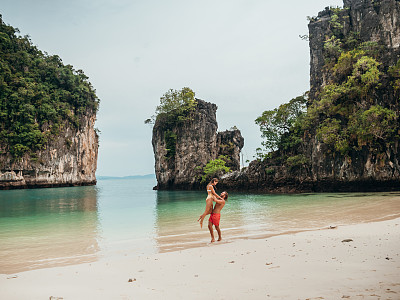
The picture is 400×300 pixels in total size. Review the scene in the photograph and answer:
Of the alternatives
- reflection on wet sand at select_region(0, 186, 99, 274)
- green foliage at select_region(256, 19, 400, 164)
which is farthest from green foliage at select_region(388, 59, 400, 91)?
reflection on wet sand at select_region(0, 186, 99, 274)

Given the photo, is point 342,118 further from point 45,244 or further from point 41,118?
point 41,118

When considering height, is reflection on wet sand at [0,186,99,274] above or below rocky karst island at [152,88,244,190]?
below

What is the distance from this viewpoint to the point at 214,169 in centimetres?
3375

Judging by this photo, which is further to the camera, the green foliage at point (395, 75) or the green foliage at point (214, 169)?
the green foliage at point (214, 169)

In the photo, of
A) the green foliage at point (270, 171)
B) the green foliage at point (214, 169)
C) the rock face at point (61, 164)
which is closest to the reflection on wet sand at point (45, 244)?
the green foliage at point (270, 171)

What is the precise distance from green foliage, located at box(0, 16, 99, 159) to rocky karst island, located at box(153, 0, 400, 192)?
3227 centimetres

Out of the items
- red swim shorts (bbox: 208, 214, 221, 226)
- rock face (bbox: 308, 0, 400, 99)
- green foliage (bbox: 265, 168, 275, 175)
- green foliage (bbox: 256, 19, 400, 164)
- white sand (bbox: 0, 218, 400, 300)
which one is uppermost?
rock face (bbox: 308, 0, 400, 99)

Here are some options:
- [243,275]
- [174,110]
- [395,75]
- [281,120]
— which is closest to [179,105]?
[174,110]

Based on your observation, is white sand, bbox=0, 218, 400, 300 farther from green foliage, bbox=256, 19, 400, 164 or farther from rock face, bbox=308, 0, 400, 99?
rock face, bbox=308, 0, 400, 99

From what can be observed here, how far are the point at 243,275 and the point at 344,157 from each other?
21858 mm

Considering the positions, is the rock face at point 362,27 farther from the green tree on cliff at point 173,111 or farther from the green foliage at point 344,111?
the green tree on cliff at point 173,111

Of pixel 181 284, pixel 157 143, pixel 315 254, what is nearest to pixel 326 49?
pixel 157 143

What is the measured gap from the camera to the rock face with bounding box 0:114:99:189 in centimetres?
4253

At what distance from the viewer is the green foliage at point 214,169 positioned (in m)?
Result: 34.0
